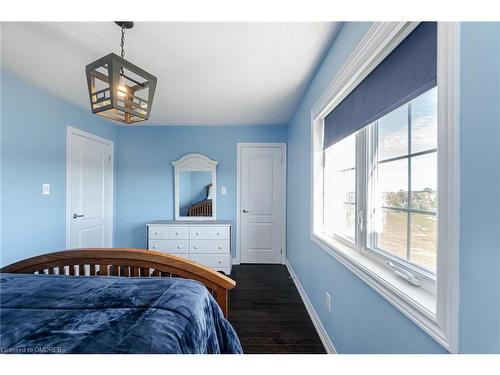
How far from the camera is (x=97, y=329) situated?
68 cm

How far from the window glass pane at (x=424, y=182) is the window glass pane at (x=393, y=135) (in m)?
0.11

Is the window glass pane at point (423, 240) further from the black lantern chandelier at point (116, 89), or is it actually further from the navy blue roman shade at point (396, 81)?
the black lantern chandelier at point (116, 89)

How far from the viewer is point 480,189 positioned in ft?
1.73

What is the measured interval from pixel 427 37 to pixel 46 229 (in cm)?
340

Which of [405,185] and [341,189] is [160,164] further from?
[405,185]

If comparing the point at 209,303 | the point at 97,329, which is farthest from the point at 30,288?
the point at 209,303

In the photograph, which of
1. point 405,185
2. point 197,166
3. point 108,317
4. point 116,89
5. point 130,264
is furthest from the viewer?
point 197,166

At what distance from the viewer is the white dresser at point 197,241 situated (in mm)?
3025

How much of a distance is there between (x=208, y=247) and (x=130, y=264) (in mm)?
1830

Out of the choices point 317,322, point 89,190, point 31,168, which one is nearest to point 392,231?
point 317,322

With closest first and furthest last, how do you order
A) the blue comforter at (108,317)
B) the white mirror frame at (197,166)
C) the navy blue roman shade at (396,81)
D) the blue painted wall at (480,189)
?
the blue painted wall at (480,189) < the blue comforter at (108,317) < the navy blue roman shade at (396,81) < the white mirror frame at (197,166)

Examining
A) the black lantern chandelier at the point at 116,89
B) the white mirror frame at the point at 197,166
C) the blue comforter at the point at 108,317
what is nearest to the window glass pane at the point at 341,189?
the blue comforter at the point at 108,317

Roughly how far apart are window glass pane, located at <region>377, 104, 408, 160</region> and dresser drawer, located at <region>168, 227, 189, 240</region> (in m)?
2.65
